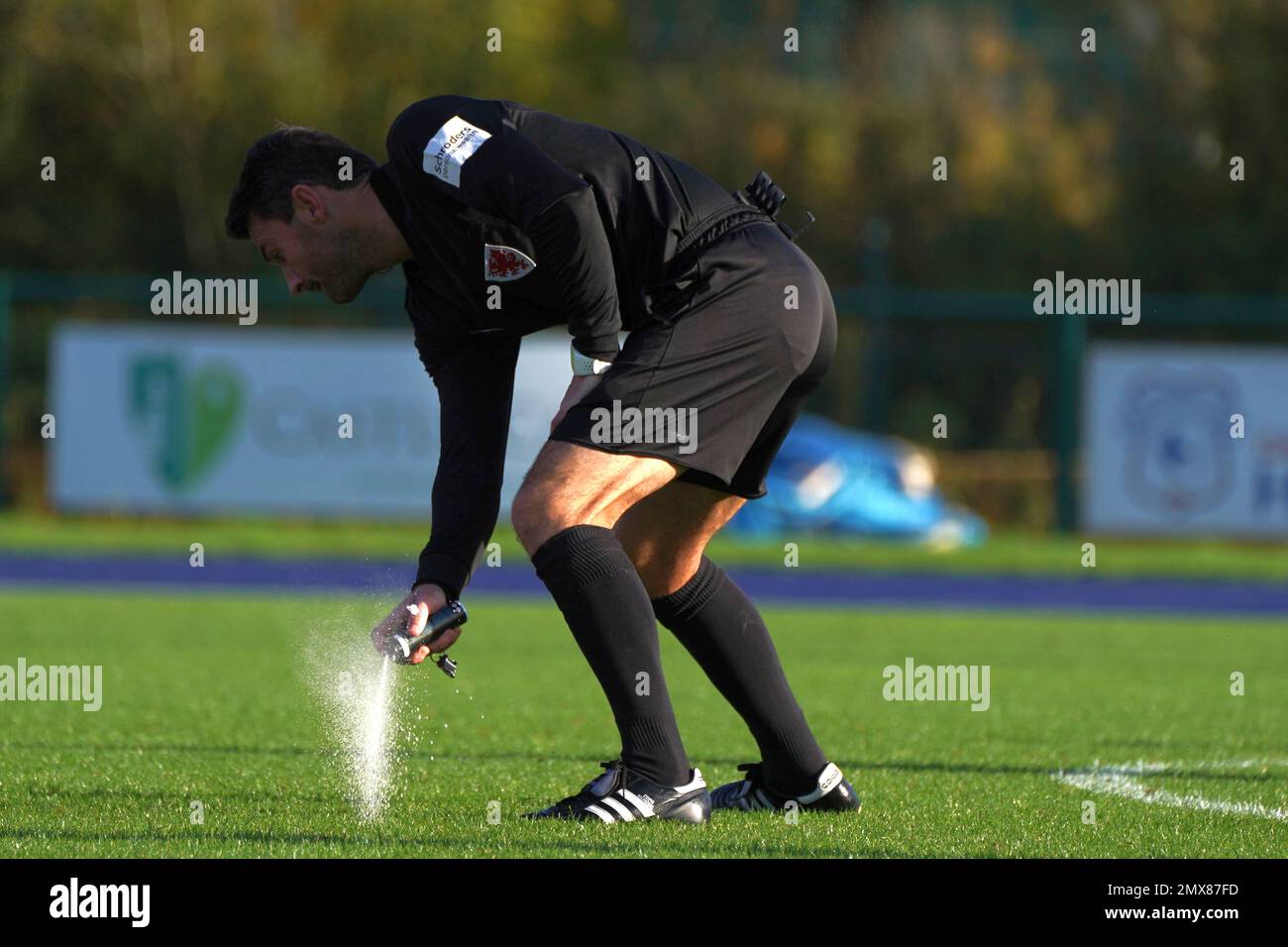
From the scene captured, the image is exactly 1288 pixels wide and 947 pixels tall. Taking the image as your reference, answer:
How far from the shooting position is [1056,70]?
35.6 metres

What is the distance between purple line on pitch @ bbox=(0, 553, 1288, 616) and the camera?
1544cm

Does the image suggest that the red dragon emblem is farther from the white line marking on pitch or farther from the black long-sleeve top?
the white line marking on pitch

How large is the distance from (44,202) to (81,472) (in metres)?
11.1

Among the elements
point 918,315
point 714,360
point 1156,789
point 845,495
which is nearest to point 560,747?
point 1156,789

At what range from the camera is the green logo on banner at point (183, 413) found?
743 inches

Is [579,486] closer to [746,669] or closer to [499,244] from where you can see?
[499,244]

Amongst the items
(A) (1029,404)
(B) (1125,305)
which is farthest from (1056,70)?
(A) (1029,404)

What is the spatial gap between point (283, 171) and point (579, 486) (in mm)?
1022

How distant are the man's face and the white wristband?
58cm

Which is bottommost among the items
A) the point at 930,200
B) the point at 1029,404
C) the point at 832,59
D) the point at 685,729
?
the point at 685,729

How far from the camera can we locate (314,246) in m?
4.79

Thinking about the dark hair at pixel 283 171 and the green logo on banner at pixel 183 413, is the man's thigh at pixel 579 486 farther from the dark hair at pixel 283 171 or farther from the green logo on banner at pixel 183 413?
the green logo on banner at pixel 183 413

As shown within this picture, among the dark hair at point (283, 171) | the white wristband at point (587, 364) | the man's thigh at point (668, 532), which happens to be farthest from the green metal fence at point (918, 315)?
the dark hair at point (283, 171)
